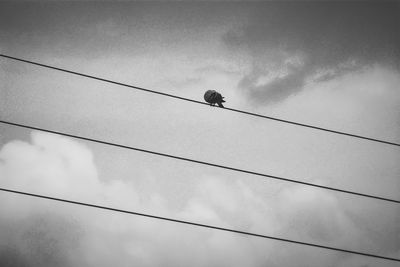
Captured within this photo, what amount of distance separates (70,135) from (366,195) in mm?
6244

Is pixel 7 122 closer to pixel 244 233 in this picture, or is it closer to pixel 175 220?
pixel 175 220

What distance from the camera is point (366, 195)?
848 centimetres

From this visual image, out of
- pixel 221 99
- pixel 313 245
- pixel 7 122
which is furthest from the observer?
pixel 221 99

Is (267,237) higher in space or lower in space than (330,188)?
lower

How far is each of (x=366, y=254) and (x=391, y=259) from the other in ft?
2.49

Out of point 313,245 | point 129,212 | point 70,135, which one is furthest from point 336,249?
point 70,135

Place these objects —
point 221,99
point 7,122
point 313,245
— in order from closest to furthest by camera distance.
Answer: point 7,122
point 313,245
point 221,99

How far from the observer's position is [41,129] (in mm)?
8094

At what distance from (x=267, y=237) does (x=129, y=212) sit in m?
2.98

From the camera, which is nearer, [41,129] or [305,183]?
[41,129]

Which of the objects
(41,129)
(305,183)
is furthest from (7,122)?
(305,183)

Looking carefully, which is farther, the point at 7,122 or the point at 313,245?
the point at 313,245

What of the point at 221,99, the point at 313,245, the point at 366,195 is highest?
the point at 221,99

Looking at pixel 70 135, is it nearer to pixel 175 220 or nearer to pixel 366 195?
pixel 175 220
